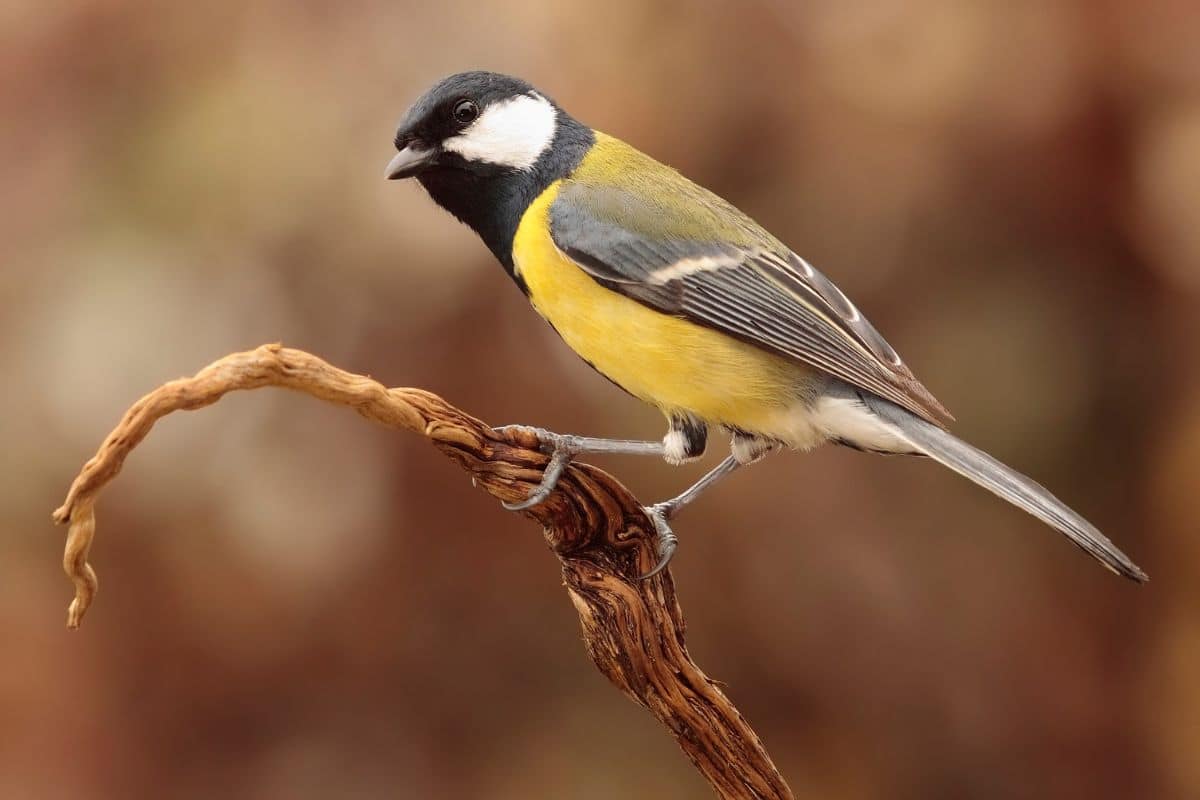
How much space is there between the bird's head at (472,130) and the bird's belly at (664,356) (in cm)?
14

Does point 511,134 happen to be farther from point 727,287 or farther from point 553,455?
point 553,455

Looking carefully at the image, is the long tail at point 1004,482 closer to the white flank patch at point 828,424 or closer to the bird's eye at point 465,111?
the white flank patch at point 828,424

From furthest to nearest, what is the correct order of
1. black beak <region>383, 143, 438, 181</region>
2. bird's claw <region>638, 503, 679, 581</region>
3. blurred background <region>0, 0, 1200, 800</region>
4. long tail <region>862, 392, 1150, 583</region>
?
blurred background <region>0, 0, 1200, 800</region> → black beak <region>383, 143, 438, 181</region> → bird's claw <region>638, 503, 679, 581</region> → long tail <region>862, 392, 1150, 583</region>

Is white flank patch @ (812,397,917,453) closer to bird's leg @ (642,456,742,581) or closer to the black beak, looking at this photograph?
bird's leg @ (642,456,742,581)

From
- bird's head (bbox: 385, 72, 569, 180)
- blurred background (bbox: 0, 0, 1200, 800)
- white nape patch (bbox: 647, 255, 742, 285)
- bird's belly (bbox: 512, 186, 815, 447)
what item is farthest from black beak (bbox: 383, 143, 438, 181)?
blurred background (bbox: 0, 0, 1200, 800)

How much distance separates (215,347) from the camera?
105 inches

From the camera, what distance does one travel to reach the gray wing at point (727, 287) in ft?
6.02

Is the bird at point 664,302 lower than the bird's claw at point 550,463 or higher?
higher

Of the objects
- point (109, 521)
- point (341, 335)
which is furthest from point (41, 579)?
point (341, 335)

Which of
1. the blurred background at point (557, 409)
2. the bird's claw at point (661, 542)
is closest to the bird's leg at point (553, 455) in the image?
the bird's claw at point (661, 542)

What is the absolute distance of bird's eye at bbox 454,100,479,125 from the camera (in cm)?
187

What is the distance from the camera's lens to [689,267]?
1896mm

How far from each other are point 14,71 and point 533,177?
1537 millimetres

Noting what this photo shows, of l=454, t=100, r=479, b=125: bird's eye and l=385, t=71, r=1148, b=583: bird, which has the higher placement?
l=454, t=100, r=479, b=125: bird's eye
